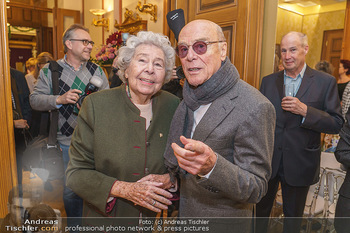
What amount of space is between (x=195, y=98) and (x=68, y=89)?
1.49 meters

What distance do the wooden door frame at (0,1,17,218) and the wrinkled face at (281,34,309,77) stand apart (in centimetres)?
231

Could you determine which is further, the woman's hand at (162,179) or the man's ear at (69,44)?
the man's ear at (69,44)

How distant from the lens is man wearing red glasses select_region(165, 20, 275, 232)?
96 centimetres

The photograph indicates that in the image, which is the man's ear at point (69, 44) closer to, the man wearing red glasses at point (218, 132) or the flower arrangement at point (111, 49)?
the flower arrangement at point (111, 49)

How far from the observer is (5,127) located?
2.17 m

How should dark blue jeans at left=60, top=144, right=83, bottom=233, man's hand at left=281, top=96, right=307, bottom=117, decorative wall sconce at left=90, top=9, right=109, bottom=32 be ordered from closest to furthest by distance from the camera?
man's hand at left=281, top=96, right=307, bottom=117, dark blue jeans at left=60, top=144, right=83, bottom=233, decorative wall sconce at left=90, top=9, right=109, bottom=32

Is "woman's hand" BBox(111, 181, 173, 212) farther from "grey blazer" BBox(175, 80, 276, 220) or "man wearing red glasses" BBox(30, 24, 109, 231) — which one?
"man wearing red glasses" BBox(30, 24, 109, 231)

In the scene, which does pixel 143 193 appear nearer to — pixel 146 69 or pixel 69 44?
pixel 146 69

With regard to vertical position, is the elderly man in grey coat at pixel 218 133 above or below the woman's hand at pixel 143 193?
above

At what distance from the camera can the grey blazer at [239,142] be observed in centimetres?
99

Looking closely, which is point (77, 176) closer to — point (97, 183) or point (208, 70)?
point (97, 183)

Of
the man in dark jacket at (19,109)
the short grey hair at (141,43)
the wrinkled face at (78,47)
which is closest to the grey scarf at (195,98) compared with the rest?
the short grey hair at (141,43)

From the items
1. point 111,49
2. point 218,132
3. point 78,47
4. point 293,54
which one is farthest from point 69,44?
point 293,54

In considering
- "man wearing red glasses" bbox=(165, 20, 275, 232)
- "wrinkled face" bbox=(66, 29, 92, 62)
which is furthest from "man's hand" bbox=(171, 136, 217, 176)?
"wrinkled face" bbox=(66, 29, 92, 62)
